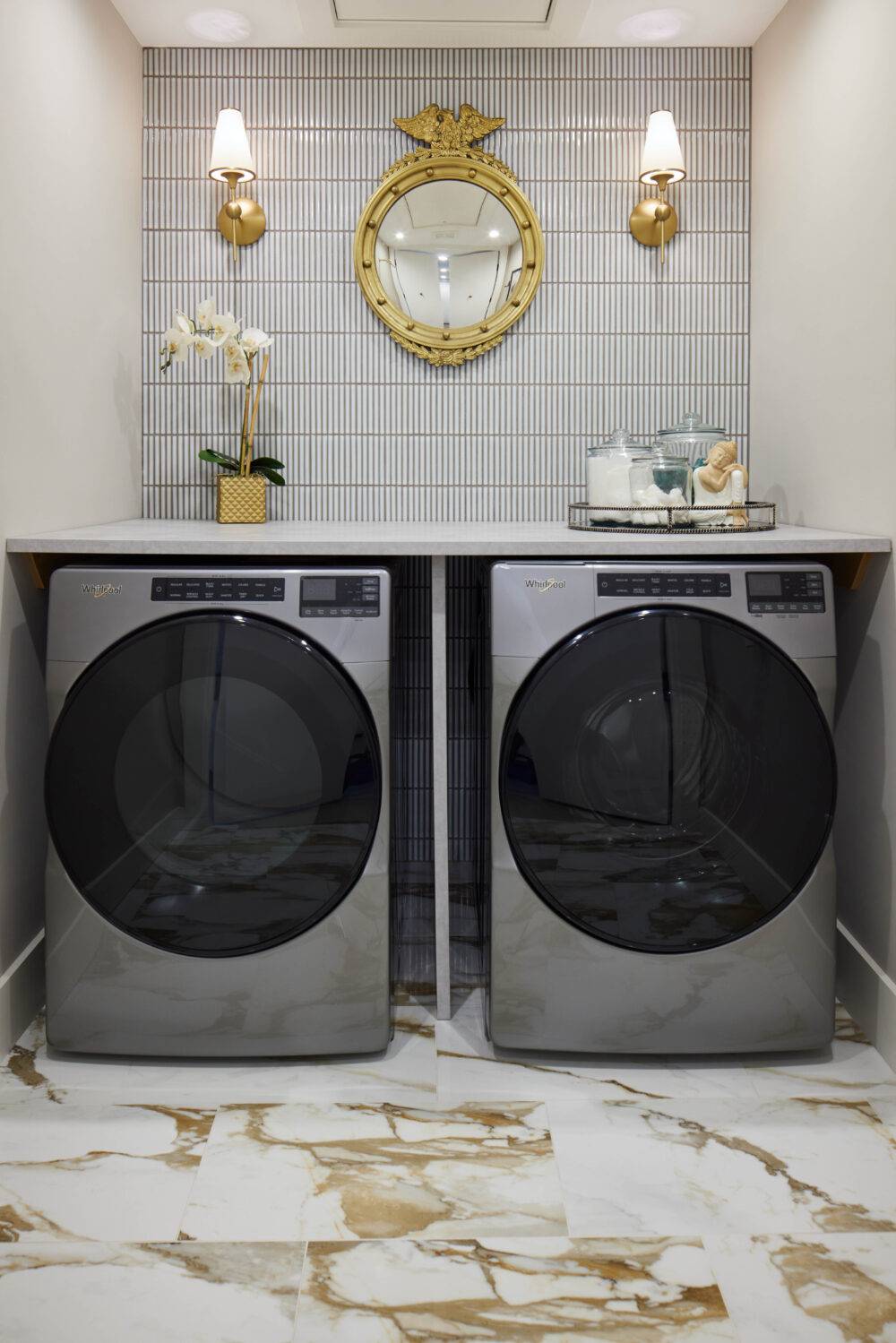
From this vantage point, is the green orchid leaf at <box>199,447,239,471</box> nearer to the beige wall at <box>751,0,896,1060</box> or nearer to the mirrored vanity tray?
the mirrored vanity tray

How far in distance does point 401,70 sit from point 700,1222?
247cm

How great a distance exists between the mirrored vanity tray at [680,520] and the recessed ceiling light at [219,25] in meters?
1.35

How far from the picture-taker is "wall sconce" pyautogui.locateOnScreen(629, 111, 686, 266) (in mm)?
2449

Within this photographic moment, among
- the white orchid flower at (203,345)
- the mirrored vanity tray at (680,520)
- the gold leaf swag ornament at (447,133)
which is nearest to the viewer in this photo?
the mirrored vanity tray at (680,520)

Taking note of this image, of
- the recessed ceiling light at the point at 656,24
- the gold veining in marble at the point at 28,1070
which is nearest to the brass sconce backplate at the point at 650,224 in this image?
the recessed ceiling light at the point at 656,24

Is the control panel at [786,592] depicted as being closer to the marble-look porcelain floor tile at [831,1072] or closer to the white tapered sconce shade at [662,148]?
the marble-look porcelain floor tile at [831,1072]

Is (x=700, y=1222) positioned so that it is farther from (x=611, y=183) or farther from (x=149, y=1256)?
(x=611, y=183)

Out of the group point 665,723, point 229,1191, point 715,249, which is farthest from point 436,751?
point 715,249

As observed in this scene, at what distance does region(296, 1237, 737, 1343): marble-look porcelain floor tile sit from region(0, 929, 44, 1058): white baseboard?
0.80 m

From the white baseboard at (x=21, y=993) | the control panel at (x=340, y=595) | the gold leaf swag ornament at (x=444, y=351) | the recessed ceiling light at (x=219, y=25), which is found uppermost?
the recessed ceiling light at (x=219, y=25)

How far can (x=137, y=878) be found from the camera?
1845 mm

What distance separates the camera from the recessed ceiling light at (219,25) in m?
2.34

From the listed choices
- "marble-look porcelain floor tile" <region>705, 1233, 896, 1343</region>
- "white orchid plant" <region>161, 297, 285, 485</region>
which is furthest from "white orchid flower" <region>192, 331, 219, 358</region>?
"marble-look porcelain floor tile" <region>705, 1233, 896, 1343</region>

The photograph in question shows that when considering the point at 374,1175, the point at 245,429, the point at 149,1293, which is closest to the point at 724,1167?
the point at 374,1175
